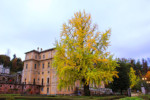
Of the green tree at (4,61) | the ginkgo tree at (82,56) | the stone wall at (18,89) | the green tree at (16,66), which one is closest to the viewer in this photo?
the ginkgo tree at (82,56)

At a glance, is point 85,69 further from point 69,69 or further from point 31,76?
point 31,76

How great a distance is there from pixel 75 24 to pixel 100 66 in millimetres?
7508

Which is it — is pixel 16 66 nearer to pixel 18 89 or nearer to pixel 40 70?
pixel 40 70

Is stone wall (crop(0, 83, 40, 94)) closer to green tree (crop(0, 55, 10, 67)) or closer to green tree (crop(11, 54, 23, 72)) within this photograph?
green tree (crop(11, 54, 23, 72))

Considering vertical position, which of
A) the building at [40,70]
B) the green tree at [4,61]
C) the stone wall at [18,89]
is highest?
the green tree at [4,61]

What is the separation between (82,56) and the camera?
1714 centimetres

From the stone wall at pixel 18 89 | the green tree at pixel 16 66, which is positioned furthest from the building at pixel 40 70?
the green tree at pixel 16 66

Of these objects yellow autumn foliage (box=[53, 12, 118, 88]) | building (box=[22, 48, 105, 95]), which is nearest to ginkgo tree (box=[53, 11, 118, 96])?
yellow autumn foliage (box=[53, 12, 118, 88])

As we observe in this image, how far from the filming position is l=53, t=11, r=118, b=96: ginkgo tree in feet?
56.2

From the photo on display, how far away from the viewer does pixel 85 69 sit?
1706 cm

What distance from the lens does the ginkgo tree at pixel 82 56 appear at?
56.2ft

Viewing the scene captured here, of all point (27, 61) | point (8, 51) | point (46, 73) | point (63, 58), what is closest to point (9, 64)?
point (8, 51)

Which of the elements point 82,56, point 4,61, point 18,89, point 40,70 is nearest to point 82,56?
point 82,56

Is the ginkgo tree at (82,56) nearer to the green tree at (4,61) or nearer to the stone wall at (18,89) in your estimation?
the stone wall at (18,89)
